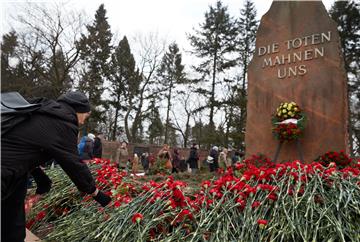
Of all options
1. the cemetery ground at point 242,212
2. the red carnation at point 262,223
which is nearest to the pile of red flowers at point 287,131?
the cemetery ground at point 242,212

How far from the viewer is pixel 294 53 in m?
6.80

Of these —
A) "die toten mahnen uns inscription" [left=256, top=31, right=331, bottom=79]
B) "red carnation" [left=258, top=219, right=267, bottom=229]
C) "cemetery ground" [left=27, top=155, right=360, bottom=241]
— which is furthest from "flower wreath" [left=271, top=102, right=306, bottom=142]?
"red carnation" [left=258, top=219, right=267, bottom=229]

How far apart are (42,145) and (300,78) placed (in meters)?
5.61

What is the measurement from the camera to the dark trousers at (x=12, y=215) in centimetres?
230

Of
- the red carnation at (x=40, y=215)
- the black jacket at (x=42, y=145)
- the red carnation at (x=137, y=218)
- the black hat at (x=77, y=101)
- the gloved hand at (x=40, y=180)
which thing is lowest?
the red carnation at (x=40, y=215)

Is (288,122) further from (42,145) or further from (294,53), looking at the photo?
(42,145)

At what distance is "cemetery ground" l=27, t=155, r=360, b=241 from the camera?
7.47ft

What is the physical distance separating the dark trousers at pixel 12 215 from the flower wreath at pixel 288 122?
16.3ft

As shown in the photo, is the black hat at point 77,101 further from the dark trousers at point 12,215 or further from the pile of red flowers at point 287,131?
the pile of red flowers at point 287,131

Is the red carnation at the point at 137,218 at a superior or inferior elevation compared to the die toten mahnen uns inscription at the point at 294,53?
inferior

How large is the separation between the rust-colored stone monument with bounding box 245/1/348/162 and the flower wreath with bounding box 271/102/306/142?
15 centimetres

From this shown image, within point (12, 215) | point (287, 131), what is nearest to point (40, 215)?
point (12, 215)

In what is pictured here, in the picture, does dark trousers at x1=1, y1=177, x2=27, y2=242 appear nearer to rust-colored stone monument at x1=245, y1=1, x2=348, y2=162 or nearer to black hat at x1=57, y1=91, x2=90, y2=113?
black hat at x1=57, y1=91, x2=90, y2=113

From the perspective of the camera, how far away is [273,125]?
663 centimetres
